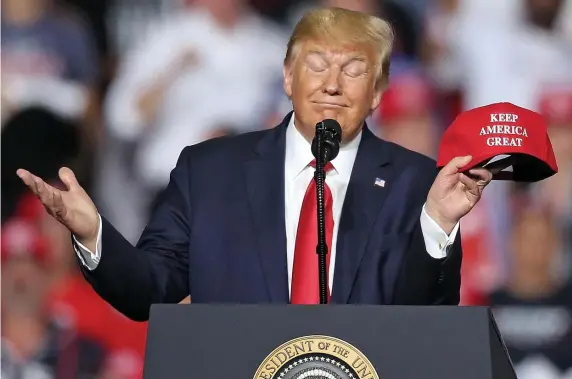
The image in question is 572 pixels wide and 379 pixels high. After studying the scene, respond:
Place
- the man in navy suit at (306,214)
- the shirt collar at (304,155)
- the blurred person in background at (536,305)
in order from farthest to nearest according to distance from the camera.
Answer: the blurred person in background at (536,305) → the shirt collar at (304,155) → the man in navy suit at (306,214)

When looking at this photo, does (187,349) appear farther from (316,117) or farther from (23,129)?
(23,129)

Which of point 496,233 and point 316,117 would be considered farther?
point 496,233

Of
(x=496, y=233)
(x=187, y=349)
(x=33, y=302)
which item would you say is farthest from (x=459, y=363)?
(x=33, y=302)

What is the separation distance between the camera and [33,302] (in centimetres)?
425

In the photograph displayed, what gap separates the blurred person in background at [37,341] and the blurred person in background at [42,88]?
0.29 metres

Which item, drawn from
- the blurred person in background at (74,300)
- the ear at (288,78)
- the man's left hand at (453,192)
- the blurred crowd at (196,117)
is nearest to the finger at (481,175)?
the man's left hand at (453,192)

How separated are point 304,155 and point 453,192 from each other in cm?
50

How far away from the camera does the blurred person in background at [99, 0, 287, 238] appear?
425 cm

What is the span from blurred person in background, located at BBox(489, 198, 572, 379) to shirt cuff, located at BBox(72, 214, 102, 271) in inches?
92.5

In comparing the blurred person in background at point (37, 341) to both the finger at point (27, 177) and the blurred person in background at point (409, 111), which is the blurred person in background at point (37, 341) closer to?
the blurred person in background at point (409, 111)

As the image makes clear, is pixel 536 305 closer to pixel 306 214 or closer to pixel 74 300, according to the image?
pixel 74 300

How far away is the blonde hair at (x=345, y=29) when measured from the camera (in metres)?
2.49

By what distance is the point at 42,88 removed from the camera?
4.34 meters

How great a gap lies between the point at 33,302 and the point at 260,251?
84.1 inches
